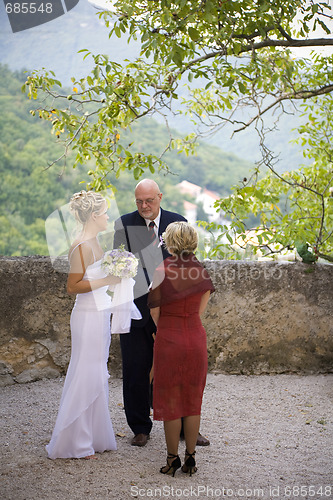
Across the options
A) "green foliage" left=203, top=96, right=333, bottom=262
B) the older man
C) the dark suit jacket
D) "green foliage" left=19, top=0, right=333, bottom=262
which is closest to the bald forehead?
the older man

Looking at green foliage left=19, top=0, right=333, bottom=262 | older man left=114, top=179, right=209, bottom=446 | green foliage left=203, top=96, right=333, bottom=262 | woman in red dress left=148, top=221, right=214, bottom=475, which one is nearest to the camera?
woman in red dress left=148, top=221, right=214, bottom=475

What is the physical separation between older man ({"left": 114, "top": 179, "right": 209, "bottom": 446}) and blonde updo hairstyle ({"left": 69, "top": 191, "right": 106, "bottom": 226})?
1.31 ft

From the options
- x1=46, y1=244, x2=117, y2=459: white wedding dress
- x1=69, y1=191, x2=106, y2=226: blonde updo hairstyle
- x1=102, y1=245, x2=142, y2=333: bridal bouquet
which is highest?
x1=69, y1=191, x2=106, y2=226: blonde updo hairstyle

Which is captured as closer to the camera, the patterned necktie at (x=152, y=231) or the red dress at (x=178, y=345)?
the red dress at (x=178, y=345)

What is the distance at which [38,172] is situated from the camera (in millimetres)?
21219

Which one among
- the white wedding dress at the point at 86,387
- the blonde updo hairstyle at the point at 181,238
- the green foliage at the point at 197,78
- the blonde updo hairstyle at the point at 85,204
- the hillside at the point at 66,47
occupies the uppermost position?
the hillside at the point at 66,47

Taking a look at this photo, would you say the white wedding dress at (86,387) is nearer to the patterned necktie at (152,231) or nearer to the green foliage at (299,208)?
the patterned necktie at (152,231)

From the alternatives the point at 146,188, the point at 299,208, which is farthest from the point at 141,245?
the point at 299,208

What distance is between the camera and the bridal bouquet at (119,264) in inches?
137

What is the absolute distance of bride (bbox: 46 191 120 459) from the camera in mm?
3506

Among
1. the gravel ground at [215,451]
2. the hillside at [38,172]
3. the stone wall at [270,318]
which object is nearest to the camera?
the gravel ground at [215,451]

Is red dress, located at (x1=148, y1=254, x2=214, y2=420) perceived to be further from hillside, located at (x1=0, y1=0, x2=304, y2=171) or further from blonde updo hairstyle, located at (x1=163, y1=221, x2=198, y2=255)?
hillside, located at (x1=0, y1=0, x2=304, y2=171)

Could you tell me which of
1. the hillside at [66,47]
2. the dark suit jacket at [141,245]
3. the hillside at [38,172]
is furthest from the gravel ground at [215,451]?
the hillside at [66,47]

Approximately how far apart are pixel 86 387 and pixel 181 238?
124cm
